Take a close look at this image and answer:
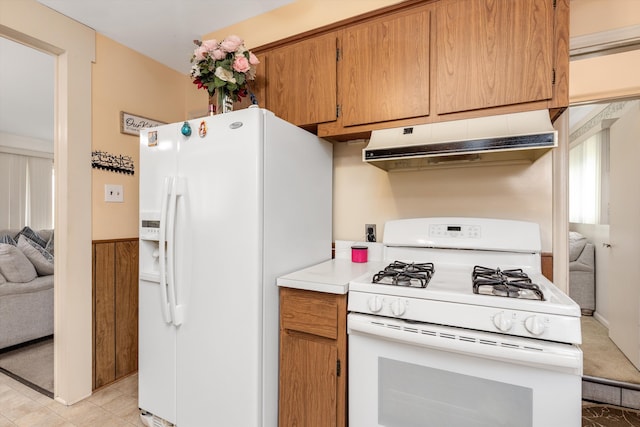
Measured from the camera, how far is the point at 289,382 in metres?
1.51

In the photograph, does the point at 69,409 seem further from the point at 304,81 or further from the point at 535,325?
the point at 535,325

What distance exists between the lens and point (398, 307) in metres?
1.26

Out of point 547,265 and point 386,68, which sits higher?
point 386,68

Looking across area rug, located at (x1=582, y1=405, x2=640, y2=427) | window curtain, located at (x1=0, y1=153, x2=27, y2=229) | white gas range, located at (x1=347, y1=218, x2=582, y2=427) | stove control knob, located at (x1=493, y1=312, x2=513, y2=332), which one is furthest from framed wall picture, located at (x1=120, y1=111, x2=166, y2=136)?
window curtain, located at (x1=0, y1=153, x2=27, y2=229)

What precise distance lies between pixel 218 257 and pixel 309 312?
515 millimetres

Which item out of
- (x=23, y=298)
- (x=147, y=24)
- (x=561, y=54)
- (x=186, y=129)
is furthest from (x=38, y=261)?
(x=561, y=54)

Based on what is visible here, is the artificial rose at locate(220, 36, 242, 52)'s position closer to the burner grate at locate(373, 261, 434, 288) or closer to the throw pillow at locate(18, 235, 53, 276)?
the burner grate at locate(373, 261, 434, 288)

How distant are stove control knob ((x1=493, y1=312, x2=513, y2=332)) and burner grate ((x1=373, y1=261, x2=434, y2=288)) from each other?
28 cm

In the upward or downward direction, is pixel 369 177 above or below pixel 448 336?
above

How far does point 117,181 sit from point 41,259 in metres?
1.60

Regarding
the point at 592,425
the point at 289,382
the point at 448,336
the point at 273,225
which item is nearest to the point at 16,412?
the point at 289,382

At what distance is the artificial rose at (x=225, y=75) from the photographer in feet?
5.82

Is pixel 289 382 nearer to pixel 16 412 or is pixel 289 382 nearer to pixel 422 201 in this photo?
pixel 422 201

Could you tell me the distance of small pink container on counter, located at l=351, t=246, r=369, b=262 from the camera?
6.46 feet
